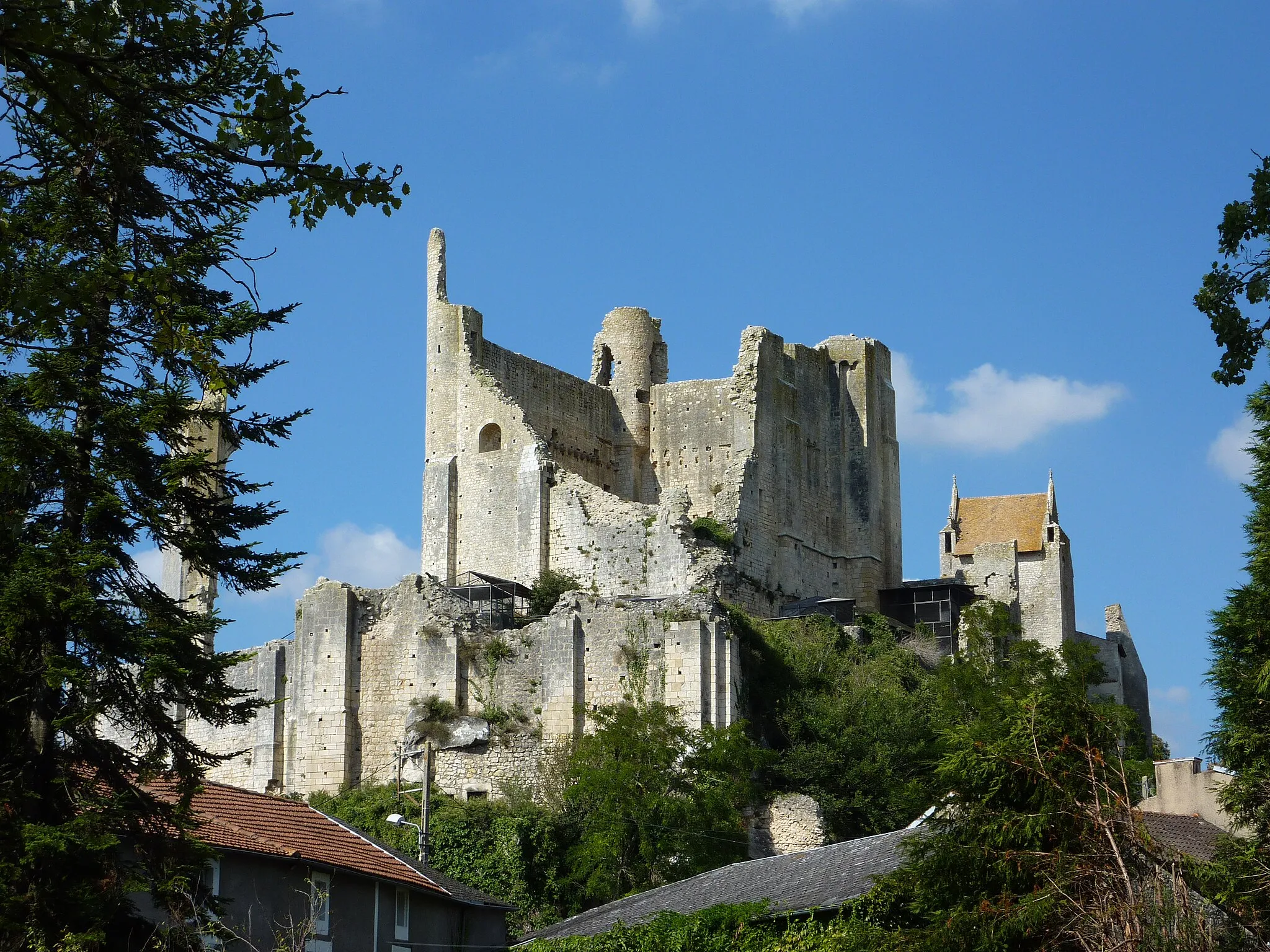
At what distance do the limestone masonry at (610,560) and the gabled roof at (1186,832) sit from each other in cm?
1359

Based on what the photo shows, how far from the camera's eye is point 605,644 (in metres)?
40.2

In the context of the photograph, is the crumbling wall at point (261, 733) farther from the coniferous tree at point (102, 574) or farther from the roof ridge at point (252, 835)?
the coniferous tree at point (102, 574)

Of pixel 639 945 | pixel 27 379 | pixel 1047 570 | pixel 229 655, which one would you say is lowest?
pixel 639 945

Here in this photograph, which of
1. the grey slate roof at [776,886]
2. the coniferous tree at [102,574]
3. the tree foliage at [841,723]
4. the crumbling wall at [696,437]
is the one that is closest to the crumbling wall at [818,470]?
the crumbling wall at [696,437]

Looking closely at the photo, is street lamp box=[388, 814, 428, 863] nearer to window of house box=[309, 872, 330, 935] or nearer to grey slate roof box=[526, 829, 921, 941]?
grey slate roof box=[526, 829, 921, 941]

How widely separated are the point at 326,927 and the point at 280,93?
53.1ft

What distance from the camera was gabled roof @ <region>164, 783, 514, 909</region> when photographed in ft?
76.4


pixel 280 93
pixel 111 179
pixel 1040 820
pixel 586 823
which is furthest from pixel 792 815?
pixel 280 93

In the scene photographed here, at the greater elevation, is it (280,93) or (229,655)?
(280,93)

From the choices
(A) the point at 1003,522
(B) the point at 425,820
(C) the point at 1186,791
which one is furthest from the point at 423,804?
(A) the point at 1003,522

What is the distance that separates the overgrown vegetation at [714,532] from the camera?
47906mm

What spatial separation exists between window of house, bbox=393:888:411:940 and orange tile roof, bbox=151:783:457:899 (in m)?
0.22

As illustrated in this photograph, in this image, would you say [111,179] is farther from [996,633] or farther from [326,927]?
[996,633]

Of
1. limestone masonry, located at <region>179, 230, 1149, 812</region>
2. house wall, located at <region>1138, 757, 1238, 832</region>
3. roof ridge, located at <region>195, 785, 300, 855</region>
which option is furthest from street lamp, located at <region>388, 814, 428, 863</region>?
house wall, located at <region>1138, 757, 1238, 832</region>
